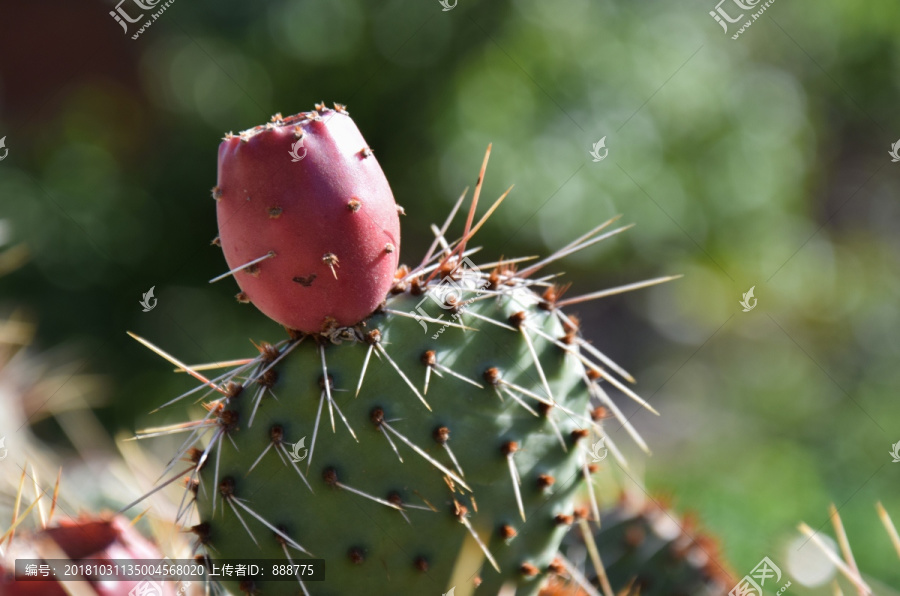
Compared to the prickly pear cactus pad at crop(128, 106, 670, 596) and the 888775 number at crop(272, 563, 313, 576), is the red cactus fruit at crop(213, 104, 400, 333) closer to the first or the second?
the prickly pear cactus pad at crop(128, 106, 670, 596)

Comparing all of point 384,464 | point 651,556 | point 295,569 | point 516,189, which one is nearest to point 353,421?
point 384,464

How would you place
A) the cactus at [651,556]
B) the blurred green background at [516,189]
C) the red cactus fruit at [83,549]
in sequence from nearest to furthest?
the red cactus fruit at [83,549], the cactus at [651,556], the blurred green background at [516,189]

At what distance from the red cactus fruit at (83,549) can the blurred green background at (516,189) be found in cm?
291

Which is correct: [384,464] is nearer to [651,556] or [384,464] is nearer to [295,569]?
[295,569]

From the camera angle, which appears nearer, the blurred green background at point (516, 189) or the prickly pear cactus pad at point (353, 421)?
the prickly pear cactus pad at point (353, 421)

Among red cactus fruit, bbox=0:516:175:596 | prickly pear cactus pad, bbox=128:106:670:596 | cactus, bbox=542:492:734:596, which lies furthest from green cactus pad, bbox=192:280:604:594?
cactus, bbox=542:492:734:596

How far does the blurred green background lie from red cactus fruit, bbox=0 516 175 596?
9.56ft

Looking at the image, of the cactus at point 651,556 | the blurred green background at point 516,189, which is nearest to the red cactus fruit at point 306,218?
the cactus at point 651,556

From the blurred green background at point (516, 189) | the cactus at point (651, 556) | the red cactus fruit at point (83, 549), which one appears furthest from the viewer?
the blurred green background at point (516, 189)

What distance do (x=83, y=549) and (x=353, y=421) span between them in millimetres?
340

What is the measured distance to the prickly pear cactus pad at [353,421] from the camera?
2.94 feet

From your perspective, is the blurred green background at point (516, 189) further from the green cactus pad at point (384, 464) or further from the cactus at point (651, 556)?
the green cactus pad at point (384, 464)

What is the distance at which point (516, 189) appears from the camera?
183 inches

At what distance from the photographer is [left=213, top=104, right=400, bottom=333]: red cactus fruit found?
0.88 m
